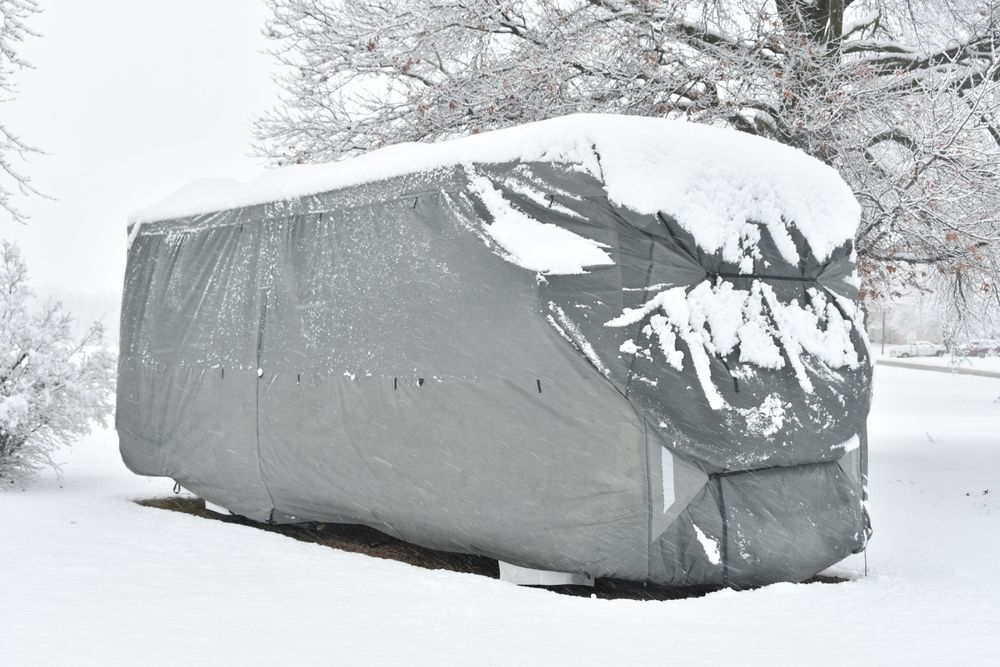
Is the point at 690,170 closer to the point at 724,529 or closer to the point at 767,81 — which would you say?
the point at 724,529

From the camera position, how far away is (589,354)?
4.30 meters

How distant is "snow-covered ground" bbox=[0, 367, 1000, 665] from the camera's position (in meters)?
3.35

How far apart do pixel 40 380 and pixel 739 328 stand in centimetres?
621

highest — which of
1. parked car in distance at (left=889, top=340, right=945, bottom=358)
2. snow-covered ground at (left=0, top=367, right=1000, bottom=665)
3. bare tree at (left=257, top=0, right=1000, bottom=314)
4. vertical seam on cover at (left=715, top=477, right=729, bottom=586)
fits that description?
bare tree at (left=257, top=0, right=1000, bottom=314)

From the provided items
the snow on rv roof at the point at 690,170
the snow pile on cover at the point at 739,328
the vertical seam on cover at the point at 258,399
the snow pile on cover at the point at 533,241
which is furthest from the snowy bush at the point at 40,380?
the snow pile on cover at the point at 739,328

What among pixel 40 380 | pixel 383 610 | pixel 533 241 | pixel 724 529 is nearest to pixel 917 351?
pixel 40 380

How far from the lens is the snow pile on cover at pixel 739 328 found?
14.2 feet

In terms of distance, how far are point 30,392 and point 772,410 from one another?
6.28 metres

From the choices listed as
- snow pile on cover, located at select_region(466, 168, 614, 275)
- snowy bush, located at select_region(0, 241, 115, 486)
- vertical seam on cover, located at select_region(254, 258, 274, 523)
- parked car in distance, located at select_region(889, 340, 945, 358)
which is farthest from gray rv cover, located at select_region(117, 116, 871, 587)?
parked car in distance, located at select_region(889, 340, 945, 358)

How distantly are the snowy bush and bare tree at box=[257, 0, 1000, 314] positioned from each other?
149 inches

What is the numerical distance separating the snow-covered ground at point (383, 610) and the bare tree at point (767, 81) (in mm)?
3451

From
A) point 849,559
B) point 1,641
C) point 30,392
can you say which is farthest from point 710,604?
point 30,392

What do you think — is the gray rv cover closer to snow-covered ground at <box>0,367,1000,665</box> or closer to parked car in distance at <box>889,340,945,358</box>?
snow-covered ground at <box>0,367,1000,665</box>

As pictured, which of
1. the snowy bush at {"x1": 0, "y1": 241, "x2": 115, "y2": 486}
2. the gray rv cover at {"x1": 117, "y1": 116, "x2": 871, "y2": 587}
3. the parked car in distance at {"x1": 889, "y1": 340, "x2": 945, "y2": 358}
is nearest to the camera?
the gray rv cover at {"x1": 117, "y1": 116, "x2": 871, "y2": 587}
